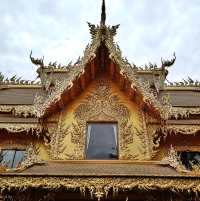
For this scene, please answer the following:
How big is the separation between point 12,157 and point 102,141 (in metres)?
2.54

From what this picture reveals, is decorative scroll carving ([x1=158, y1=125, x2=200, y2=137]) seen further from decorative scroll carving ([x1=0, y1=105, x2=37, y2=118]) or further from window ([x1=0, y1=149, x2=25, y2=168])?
window ([x1=0, y1=149, x2=25, y2=168])

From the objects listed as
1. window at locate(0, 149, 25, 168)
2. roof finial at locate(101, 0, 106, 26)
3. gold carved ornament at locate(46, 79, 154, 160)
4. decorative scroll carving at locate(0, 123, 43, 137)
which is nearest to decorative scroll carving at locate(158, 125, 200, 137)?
gold carved ornament at locate(46, 79, 154, 160)

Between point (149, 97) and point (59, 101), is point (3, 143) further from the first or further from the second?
point (149, 97)

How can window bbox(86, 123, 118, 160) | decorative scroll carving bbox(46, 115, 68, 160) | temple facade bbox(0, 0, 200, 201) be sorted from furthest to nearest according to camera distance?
window bbox(86, 123, 118, 160)
decorative scroll carving bbox(46, 115, 68, 160)
temple facade bbox(0, 0, 200, 201)

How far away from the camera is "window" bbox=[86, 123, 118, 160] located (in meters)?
9.40

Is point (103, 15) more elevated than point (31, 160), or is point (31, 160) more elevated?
point (103, 15)

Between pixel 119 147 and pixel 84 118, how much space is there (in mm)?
1373

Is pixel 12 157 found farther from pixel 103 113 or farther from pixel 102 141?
pixel 103 113

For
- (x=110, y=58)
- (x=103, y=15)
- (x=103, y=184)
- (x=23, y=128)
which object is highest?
(x=103, y=15)

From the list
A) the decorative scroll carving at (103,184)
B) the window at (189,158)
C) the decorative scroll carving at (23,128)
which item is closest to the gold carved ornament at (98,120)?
the decorative scroll carving at (23,128)

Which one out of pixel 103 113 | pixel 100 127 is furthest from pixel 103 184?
pixel 103 113

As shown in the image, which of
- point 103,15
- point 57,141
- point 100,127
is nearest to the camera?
point 57,141

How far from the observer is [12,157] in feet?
32.0

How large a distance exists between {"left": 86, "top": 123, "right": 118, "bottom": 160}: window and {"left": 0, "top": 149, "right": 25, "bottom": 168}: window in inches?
75.2
